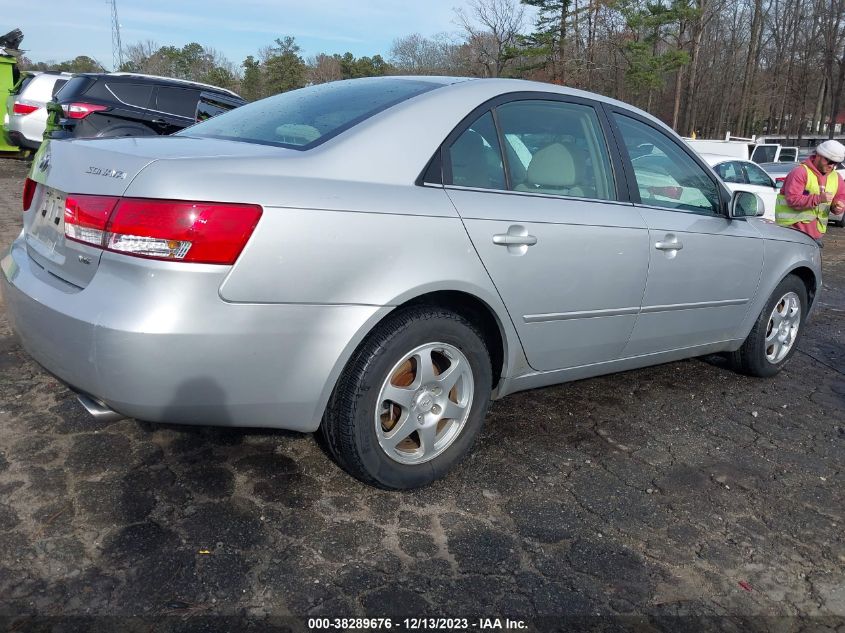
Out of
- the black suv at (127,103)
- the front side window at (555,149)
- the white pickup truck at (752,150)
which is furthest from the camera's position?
the white pickup truck at (752,150)

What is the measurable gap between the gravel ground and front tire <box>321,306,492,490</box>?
16 centimetres

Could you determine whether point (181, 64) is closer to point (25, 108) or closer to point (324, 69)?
point (324, 69)

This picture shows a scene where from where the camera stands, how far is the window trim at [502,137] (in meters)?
2.70

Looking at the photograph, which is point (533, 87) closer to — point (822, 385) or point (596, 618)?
point (596, 618)

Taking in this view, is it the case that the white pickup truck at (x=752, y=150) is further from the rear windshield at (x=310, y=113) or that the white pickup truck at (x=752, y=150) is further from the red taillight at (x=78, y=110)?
the rear windshield at (x=310, y=113)

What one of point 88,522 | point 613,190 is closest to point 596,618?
point 88,522

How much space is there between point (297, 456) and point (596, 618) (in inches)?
56.5

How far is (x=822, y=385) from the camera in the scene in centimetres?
457

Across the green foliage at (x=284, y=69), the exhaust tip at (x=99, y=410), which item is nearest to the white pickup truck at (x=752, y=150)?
the exhaust tip at (x=99, y=410)

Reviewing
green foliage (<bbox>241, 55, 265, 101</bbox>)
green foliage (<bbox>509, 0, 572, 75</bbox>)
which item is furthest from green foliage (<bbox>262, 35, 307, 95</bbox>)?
green foliage (<bbox>509, 0, 572, 75</bbox>)

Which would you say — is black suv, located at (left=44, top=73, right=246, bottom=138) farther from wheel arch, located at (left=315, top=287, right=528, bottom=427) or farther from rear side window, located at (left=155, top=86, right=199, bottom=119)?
wheel arch, located at (left=315, top=287, right=528, bottom=427)

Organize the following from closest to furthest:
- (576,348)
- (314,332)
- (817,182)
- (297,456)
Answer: (314,332) → (297,456) → (576,348) → (817,182)

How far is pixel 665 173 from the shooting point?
378 cm

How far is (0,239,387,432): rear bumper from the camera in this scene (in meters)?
2.13
